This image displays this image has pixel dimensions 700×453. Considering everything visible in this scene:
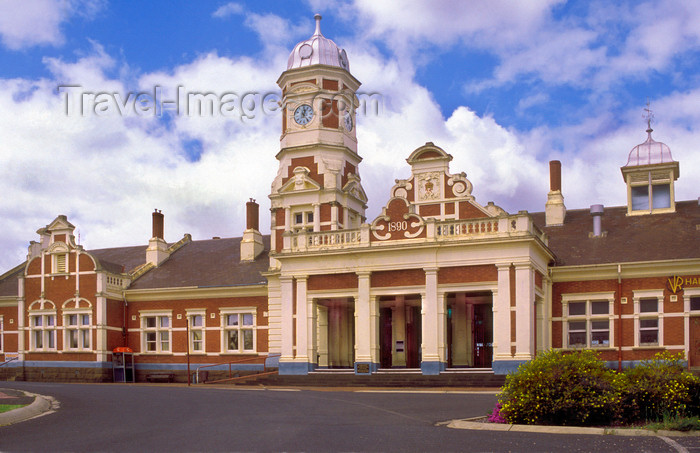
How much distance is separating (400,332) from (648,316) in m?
10.6

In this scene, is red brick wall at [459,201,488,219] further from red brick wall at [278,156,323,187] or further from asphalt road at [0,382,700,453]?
asphalt road at [0,382,700,453]

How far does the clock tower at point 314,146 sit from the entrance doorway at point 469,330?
6.96 meters

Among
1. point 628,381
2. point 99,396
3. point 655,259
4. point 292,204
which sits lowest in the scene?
point 99,396

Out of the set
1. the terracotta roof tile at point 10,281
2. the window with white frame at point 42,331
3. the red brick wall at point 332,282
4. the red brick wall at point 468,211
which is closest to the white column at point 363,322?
the red brick wall at point 332,282

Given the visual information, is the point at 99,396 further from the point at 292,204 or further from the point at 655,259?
the point at 655,259

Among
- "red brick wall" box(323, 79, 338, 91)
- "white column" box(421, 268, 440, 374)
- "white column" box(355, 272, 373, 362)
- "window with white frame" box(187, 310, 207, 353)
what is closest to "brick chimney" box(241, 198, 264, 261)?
"window with white frame" box(187, 310, 207, 353)

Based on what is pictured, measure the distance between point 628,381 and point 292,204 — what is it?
2575 centimetres

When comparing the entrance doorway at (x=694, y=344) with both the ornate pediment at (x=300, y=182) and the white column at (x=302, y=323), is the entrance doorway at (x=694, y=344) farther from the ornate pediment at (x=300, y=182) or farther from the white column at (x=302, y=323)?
the ornate pediment at (x=300, y=182)

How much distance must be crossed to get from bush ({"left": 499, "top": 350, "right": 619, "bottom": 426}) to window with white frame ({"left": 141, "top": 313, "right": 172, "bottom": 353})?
3023 cm

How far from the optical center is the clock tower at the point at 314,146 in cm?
3850

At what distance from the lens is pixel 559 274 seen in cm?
A: 3438

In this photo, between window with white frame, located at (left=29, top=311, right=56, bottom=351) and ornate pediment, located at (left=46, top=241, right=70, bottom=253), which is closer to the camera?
ornate pediment, located at (left=46, top=241, right=70, bottom=253)

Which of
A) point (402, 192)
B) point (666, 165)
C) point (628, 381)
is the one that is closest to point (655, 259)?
point (666, 165)

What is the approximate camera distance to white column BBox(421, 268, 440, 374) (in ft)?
104
